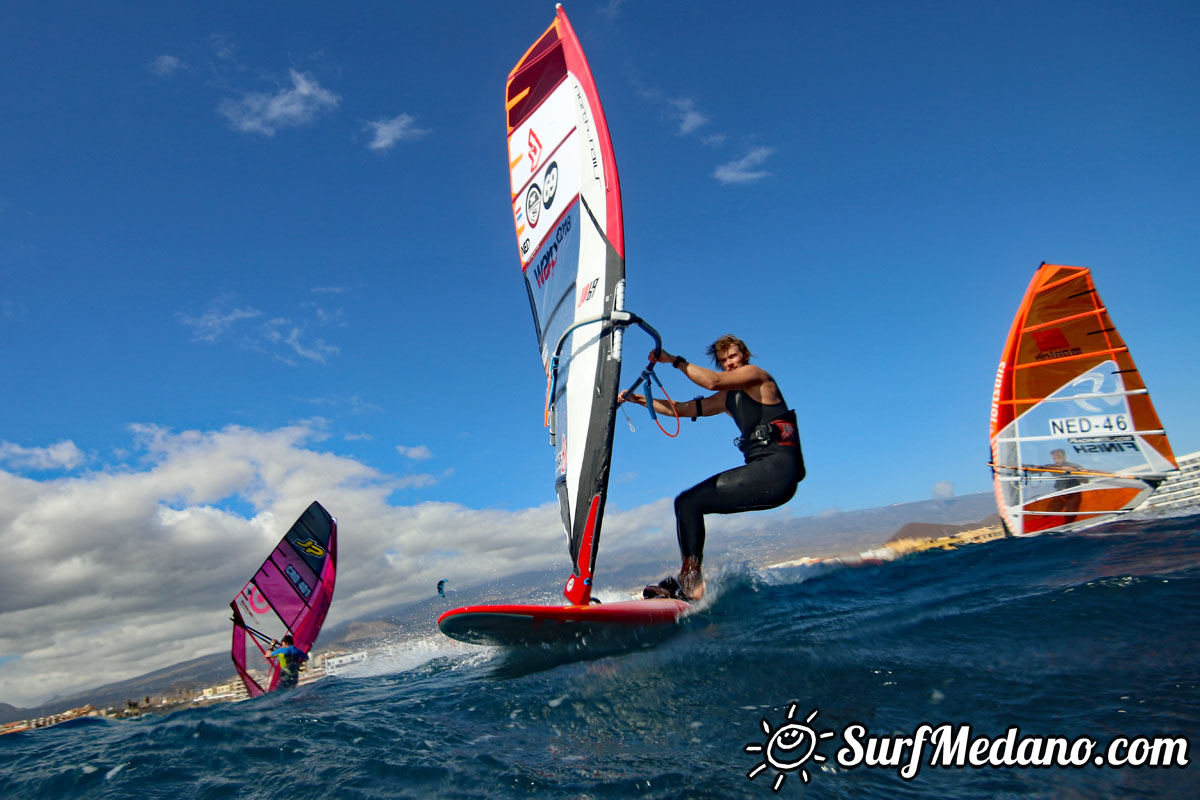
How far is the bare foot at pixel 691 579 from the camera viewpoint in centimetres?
509

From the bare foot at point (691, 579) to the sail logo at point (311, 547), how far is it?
632 inches

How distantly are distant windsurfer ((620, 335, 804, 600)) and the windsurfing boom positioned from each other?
1569 centimetres

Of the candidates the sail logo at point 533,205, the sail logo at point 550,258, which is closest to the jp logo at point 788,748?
the sail logo at point 550,258

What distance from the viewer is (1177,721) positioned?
2.01 meters

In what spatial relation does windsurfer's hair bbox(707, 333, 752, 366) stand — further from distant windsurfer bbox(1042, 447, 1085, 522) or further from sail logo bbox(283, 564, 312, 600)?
sail logo bbox(283, 564, 312, 600)

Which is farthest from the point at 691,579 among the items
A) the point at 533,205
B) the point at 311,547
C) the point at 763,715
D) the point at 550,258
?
the point at 311,547

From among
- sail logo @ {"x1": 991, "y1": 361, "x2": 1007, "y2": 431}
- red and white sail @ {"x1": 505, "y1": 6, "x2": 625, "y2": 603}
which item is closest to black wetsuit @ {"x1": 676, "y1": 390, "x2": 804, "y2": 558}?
red and white sail @ {"x1": 505, "y1": 6, "x2": 625, "y2": 603}

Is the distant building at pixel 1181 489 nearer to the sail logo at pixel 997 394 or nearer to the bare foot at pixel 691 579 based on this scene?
the sail logo at pixel 997 394

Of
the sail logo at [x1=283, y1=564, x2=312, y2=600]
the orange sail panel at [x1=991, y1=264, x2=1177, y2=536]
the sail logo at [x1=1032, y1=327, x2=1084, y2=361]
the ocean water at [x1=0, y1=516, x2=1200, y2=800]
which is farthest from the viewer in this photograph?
the sail logo at [x1=283, y1=564, x2=312, y2=600]

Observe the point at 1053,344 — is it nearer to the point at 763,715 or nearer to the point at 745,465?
the point at 745,465

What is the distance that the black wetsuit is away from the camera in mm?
4836

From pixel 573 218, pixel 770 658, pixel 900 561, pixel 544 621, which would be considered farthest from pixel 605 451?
pixel 900 561

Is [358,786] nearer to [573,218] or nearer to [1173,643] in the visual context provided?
[1173,643]

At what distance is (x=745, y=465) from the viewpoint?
4980mm
